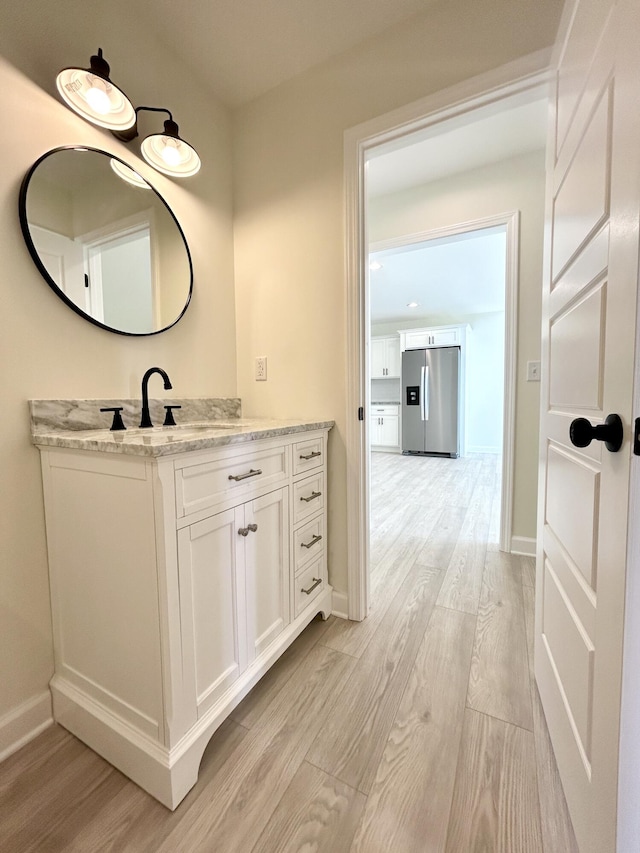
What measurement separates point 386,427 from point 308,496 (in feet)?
16.7

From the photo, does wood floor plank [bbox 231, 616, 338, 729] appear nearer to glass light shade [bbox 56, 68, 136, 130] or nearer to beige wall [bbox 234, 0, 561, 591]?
beige wall [bbox 234, 0, 561, 591]

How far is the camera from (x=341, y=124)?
149 cm

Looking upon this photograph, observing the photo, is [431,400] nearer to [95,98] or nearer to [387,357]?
[387,357]

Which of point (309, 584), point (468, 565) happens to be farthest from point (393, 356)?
point (309, 584)

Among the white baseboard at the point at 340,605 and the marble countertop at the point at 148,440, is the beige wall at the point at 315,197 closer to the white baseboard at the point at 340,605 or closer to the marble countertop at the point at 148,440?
the white baseboard at the point at 340,605

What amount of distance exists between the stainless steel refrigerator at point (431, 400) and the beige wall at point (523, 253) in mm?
3430

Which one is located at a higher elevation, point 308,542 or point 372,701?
point 308,542

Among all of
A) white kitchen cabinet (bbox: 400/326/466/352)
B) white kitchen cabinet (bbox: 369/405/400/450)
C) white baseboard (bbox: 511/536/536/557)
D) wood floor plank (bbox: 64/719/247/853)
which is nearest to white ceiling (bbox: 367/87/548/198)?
white baseboard (bbox: 511/536/536/557)

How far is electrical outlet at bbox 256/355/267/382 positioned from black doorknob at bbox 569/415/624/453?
4.52 feet

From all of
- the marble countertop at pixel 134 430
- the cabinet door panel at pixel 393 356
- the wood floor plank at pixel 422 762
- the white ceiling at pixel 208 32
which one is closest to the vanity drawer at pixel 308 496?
the marble countertop at pixel 134 430

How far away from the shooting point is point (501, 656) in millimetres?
1347

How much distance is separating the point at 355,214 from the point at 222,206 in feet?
2.41

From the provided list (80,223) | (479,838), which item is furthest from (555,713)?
(80,223)

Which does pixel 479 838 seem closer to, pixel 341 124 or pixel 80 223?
pixel 80 223
